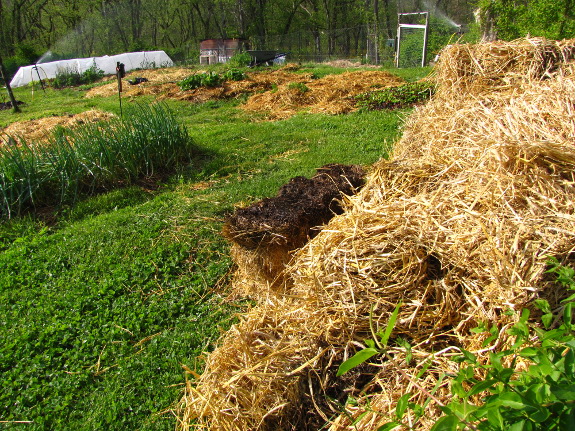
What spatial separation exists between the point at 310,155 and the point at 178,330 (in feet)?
13.1

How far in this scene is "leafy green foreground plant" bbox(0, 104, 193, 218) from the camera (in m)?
6.30

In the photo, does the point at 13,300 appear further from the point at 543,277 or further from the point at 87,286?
the point at 543,277

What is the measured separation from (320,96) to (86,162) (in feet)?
21.1

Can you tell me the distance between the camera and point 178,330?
404 cm

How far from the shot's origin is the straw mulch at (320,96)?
10.4m

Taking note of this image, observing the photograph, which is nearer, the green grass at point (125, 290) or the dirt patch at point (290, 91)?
the green grass at point (125, 290)

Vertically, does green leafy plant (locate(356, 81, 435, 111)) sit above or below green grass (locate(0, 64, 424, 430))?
above

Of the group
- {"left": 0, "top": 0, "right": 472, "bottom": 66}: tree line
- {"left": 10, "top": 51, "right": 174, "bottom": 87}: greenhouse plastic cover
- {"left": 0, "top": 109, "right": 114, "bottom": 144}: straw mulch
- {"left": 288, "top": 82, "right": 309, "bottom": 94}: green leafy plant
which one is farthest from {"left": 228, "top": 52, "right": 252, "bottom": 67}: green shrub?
{"left": 0, "top": 0, "right": 472, "bottom": 66}: tree line

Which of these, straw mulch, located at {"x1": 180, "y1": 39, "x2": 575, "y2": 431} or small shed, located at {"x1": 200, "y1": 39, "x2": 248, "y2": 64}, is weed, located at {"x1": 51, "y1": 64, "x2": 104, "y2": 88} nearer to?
small shed, located at {"x1": 200, "y1": 39, "x2": 248, "y2": 64}

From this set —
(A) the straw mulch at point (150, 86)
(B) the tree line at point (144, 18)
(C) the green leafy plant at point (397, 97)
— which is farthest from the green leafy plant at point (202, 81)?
(B) the tree line at point (144, 18)

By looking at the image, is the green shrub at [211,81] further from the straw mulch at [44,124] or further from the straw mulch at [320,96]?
the straw mulch at [44,124]

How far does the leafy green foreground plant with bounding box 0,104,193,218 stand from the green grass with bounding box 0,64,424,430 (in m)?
0.29

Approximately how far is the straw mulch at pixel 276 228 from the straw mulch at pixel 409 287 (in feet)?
2.14

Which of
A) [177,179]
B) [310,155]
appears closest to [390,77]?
[310,155]
